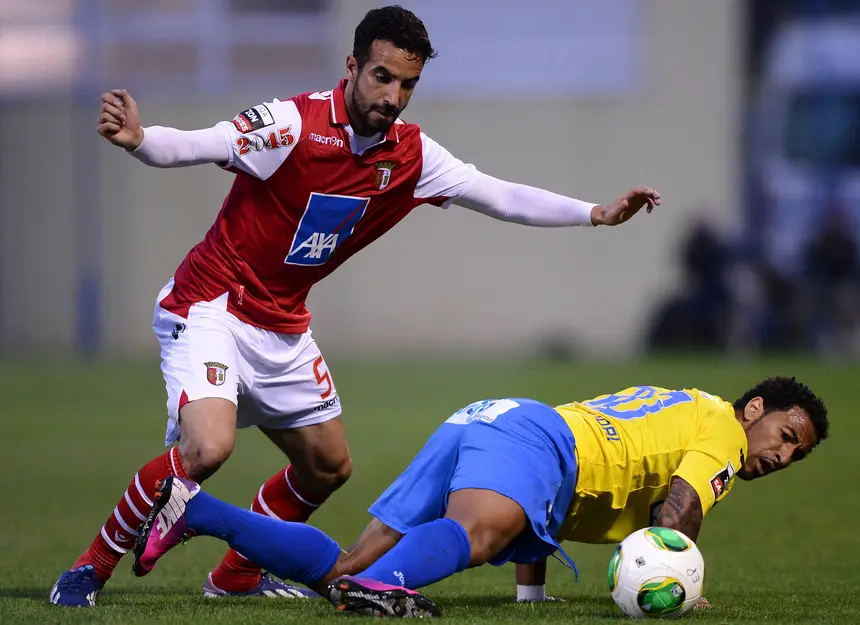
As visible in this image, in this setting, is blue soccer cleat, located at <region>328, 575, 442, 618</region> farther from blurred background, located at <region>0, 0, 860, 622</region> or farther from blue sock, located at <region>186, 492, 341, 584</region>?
blurred background, located at <region>0, 0, 860, 622</region>

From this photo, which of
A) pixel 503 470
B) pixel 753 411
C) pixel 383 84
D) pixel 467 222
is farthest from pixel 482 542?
pixel 467 222

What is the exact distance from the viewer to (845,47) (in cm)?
1947

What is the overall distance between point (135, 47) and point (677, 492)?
17.8 metres

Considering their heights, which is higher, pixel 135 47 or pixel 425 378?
pixel 135 47

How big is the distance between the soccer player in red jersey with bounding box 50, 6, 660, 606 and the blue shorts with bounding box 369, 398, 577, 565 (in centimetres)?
69

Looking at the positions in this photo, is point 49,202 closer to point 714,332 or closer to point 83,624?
point 714,332

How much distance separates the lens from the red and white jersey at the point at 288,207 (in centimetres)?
520

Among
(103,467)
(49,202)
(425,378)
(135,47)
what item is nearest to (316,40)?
(135,47)

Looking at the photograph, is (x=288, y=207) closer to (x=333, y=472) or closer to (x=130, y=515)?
(x=333, y=472)

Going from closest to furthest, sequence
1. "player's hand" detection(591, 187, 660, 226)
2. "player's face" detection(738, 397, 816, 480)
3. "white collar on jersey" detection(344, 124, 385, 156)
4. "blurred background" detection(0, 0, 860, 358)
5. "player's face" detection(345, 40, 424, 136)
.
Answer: "player's face" detection(738, 397, 816, 480) → "player's face" detection(345, 40, 424, 136) → "white collar on jersey" detection(344, 124, 385, 156) → "player's hand" detection(591, 187, 660, 226) → "blurred background" detection(0, 0, 860, 358)

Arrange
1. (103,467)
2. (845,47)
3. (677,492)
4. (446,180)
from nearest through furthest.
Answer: (677,492)
(446,180)
(103,467)
(845,47)

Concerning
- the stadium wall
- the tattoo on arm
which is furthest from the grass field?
the stadium wall

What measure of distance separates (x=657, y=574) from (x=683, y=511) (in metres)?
0.27

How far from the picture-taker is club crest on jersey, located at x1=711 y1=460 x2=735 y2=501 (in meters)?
4.78
